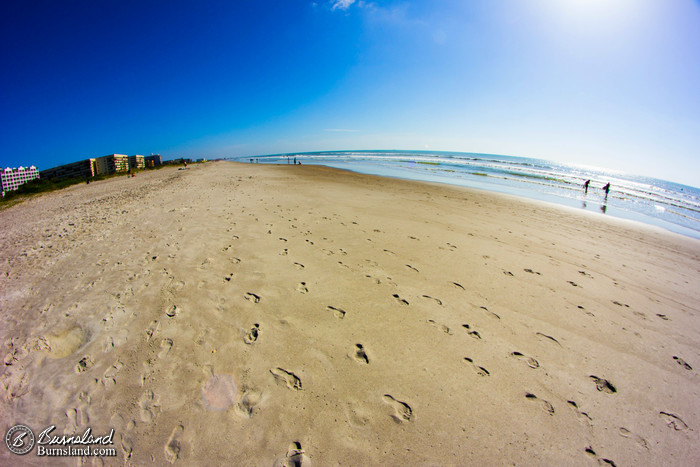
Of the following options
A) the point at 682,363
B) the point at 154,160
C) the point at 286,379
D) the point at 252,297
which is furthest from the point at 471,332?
the point at 154,160

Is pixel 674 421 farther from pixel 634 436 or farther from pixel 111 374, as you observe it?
pixel 111 374

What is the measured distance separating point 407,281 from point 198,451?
3.67 metres

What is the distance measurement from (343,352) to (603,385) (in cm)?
315

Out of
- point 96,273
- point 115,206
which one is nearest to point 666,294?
point 96,273

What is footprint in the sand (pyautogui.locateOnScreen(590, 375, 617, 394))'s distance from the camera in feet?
9.24

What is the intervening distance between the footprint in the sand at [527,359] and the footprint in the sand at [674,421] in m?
1.16

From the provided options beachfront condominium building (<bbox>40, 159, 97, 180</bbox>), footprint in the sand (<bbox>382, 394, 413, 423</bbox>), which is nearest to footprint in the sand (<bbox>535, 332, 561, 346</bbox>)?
footprint in the sand (<bbox>382, 394, 413, 423</bbox>)

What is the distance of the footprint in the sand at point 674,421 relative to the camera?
8.23 ft

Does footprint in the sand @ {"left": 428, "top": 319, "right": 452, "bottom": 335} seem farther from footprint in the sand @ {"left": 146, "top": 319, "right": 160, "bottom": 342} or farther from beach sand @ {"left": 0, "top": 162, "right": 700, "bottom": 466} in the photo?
footprint in the sand @ {"left": 146, "top": 319, "right": 160, "bottom": 342}

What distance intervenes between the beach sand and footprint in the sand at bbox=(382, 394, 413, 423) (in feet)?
0.05

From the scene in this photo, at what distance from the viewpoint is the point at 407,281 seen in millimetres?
4652

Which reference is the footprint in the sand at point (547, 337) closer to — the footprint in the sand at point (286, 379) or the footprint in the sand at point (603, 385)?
the footprint in the sand at point (603, 385)

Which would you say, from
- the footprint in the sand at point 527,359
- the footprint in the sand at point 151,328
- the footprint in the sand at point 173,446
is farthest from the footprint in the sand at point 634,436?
the footprint in the sand at point 151,328

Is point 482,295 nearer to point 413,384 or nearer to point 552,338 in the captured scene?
point 552,338
